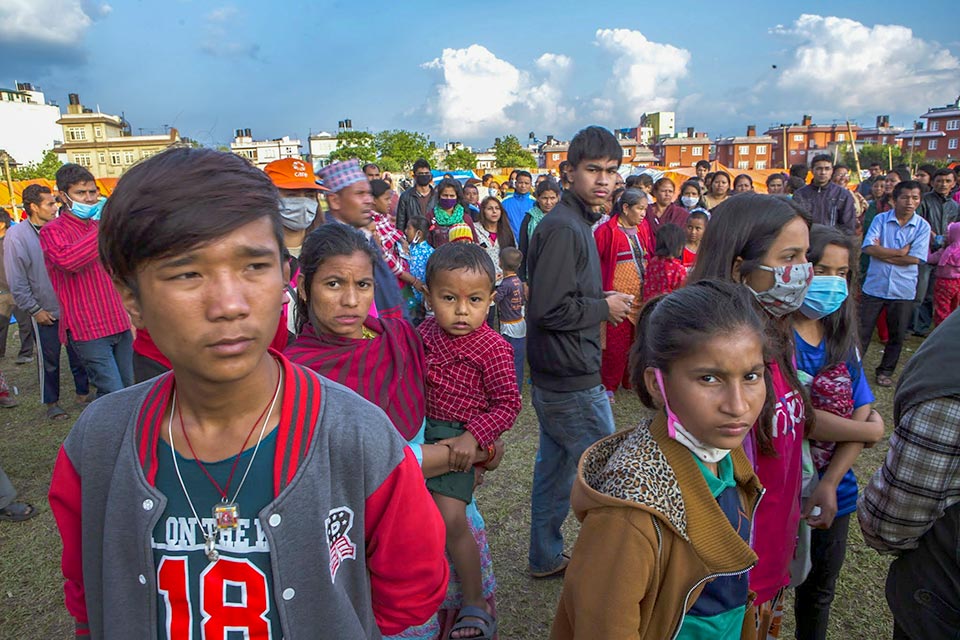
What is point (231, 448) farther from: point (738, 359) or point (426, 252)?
point (426, 252)

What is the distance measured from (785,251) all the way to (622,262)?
144 inches

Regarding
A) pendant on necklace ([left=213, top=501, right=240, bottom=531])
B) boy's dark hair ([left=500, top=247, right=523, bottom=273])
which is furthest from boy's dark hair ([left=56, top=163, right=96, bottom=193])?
pendant on necklace ([left=213, top=501, right=240, bottom=531])

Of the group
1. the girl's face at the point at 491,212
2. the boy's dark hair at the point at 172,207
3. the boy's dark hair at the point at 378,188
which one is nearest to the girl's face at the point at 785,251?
the boy's dark hair at the point at 172,207

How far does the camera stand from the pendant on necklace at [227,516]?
3.73ft

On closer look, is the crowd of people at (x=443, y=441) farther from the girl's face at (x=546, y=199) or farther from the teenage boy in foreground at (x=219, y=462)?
the girl's face at (x=546, y=199)

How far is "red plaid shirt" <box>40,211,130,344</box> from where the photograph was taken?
15.7 ft

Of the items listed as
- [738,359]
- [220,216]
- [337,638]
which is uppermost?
[220,216]

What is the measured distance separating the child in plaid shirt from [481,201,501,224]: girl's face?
557 cm

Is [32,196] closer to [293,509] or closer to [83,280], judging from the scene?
[83,280]

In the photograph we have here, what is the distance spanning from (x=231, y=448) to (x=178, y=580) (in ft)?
0.91

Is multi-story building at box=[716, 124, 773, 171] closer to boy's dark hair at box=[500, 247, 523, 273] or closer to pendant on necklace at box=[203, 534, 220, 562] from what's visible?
boy's dark hair at box=[500, 247, 523, 273]

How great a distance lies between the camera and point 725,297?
158 cm

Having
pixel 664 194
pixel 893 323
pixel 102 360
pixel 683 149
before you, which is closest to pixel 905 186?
pixel 893 323

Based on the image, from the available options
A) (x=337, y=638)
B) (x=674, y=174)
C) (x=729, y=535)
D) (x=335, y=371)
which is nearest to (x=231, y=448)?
(x=337, y=638)
